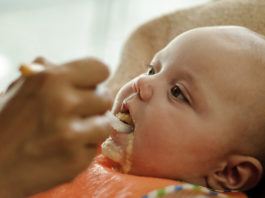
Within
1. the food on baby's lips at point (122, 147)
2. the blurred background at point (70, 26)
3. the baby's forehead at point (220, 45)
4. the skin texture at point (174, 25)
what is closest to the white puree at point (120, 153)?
the food on baby's lips at point (122, 147)

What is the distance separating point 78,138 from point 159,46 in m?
0.85

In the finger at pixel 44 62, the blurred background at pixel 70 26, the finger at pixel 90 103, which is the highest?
the finger at pixel 44 62

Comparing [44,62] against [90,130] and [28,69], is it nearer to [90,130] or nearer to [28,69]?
[28,69]

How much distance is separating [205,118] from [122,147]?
201 mm

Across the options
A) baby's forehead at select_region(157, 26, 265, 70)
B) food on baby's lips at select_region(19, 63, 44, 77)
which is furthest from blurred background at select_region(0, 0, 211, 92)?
food on baby's lips at select_region(19, 63, 44, 77)

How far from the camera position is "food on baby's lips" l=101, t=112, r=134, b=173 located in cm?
80

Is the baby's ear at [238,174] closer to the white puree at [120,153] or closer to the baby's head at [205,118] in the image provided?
the baby's head at [205,118]

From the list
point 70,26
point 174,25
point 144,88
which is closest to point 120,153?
point 144,88

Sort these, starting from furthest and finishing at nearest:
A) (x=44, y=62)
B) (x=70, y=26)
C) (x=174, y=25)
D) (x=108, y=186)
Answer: (x=70, y=26), (x=174, y=25), (x=108, y=186), (x=44, y=62)

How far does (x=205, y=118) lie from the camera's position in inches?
31.2

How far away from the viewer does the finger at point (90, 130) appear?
498 mm

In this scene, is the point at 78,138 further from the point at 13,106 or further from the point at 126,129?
the point at 126,129

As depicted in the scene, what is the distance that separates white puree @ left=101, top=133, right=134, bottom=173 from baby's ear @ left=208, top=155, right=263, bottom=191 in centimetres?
20

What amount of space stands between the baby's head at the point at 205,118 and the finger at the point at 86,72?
0.28 meters
